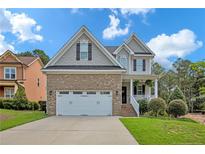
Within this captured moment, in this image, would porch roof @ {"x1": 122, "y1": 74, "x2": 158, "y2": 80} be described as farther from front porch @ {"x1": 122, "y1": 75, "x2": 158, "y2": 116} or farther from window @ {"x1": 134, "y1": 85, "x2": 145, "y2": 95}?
window @ {"x1": 134, "y1": 85, "x2": 145, "y2": 95}

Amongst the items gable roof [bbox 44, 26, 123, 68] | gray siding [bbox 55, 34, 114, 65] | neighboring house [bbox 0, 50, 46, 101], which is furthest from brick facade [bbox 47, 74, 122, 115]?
neighboring house [bbox 0, 50, 46, 101]

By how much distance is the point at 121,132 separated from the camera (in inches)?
477

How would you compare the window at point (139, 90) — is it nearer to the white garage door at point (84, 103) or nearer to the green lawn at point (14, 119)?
the white garage door at point (84, 103)

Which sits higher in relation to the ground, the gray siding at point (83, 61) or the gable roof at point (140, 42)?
the gable roof at point (140, 42)

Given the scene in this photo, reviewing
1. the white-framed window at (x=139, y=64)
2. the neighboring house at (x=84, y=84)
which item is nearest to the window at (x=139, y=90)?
the white-framed window at (x=139, y=64)

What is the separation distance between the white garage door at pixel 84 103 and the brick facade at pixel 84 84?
0.32m

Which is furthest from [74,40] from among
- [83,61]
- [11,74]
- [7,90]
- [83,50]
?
[7,90]

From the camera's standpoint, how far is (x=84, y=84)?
21.3 m

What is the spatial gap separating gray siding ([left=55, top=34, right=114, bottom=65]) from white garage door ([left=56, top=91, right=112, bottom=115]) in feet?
7.90

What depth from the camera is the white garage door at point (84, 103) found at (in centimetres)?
2125

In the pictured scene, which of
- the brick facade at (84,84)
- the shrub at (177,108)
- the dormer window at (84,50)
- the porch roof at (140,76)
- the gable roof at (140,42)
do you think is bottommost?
the shrub at (177,108)
